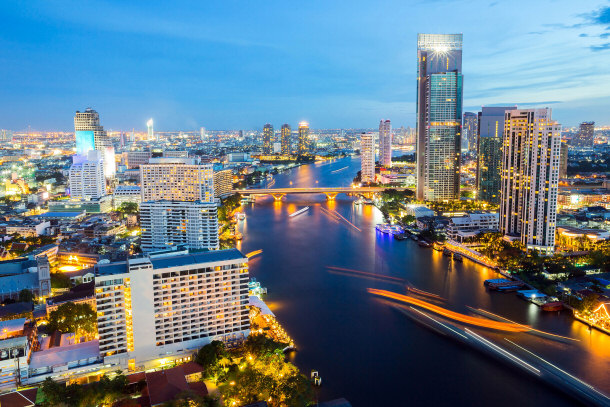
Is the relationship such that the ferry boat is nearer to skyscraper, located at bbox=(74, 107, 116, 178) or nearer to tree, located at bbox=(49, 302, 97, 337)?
tree, located at bbox=(49, 302, 97, 337)

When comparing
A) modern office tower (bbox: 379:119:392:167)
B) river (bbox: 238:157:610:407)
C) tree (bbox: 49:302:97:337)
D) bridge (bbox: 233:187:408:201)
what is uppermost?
modern office tower (bbox: 379:119:392:167)

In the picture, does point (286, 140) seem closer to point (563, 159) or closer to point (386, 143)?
point (386, 143)

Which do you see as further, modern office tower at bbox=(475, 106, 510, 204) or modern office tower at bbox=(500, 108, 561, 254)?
modern office tower at bbox=(475, 106, 510, 204)

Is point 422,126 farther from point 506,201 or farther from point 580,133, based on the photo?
point 580,133

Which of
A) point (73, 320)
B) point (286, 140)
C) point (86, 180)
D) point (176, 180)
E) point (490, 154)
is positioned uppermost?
point (286, 140)

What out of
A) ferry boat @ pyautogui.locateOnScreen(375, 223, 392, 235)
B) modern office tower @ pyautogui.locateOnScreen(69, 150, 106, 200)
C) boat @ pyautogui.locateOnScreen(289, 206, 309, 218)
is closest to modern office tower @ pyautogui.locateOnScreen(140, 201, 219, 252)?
ferry boat @ pyautogui.locateOnScreen(375, 223, 392, 235)

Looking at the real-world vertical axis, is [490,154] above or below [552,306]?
above

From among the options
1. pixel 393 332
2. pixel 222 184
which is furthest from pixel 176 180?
pixel 222 184
